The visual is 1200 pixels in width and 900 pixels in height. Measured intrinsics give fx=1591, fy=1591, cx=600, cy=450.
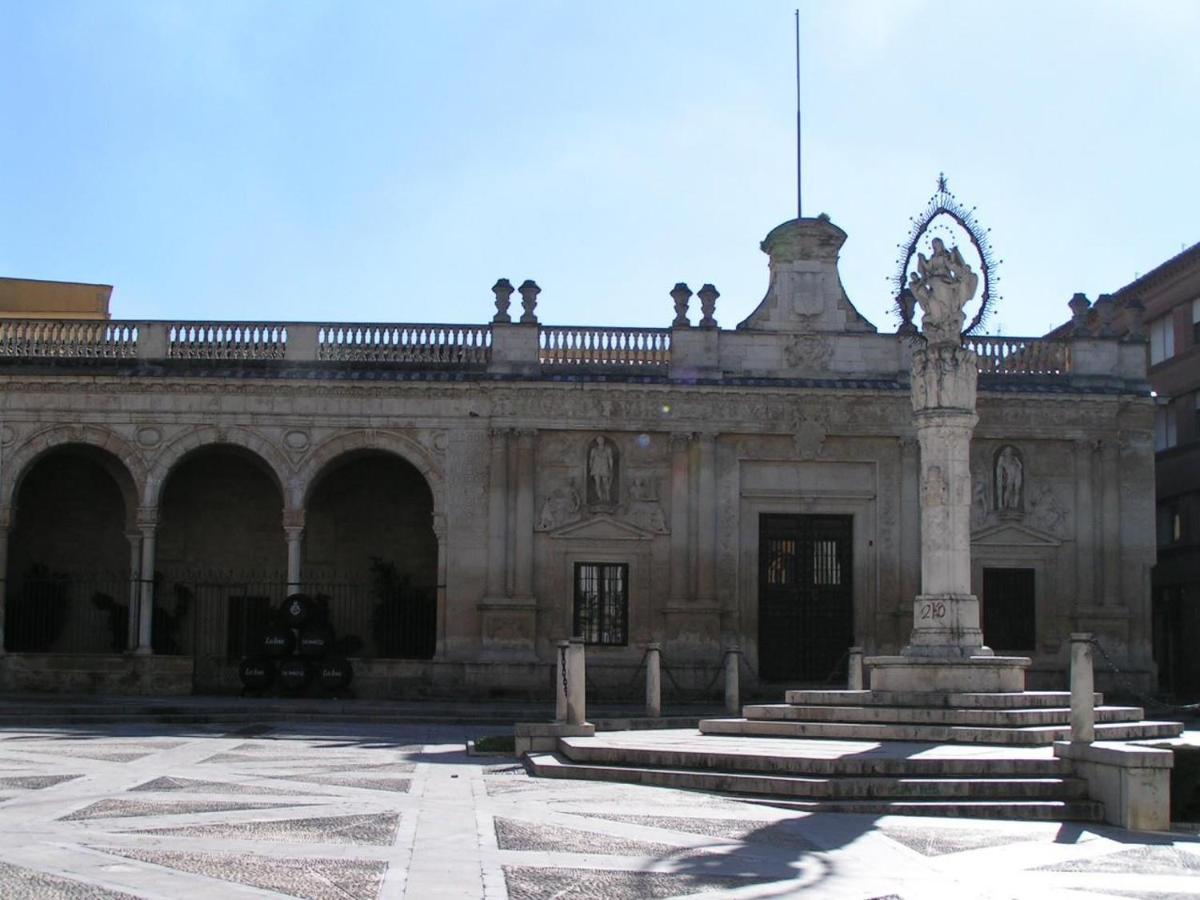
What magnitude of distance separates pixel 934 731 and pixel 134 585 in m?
21.3

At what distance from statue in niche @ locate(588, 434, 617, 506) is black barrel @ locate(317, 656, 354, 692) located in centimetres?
637

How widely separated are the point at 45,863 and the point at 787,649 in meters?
25.4

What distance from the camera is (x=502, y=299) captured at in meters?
35.3

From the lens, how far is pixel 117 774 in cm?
1736

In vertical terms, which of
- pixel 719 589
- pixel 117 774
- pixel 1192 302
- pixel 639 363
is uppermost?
pixel 1192 302

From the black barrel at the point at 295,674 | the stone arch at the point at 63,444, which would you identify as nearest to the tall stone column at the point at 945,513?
the black barrel at the point at 295,674

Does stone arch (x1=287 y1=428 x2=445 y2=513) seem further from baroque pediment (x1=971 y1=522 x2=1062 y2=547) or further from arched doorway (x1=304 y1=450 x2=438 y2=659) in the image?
baroque pediment (x1=971 y1=522 x2=1062 y2=547)

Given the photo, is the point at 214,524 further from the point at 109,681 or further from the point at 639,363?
the point at 639,363

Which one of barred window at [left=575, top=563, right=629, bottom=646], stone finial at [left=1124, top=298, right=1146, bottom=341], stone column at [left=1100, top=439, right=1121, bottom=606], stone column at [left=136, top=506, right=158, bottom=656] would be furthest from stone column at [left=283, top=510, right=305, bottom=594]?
stone finial at [left=1124, top=298, right=1146, bottom=341]

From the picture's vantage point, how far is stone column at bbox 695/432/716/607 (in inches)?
1357

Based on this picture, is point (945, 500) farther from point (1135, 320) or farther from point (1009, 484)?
point (1135, 320)

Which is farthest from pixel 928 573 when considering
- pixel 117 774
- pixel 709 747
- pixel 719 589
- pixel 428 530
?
pixel 428 530

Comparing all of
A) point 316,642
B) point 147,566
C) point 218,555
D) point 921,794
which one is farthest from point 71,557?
point 921,794

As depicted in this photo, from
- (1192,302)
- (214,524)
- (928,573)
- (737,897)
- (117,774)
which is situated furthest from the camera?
(1192,302)
